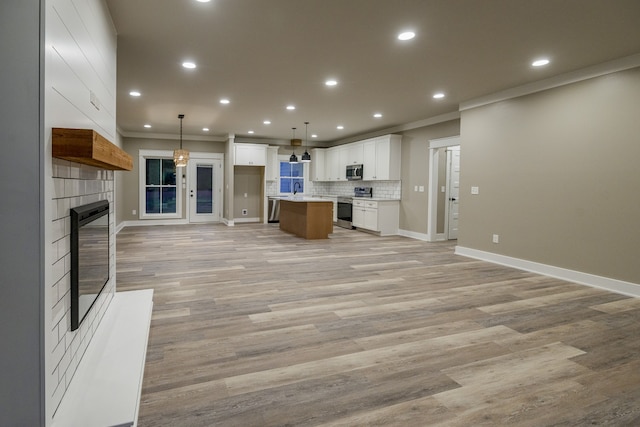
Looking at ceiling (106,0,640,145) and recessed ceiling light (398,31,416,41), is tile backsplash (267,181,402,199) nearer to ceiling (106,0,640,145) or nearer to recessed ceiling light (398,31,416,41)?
ceiling (106,0,640,145)

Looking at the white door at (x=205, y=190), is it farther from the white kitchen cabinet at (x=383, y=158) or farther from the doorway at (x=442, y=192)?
Result: the doorway at (x=442, y=192)

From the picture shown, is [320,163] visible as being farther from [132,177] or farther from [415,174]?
[132,177]

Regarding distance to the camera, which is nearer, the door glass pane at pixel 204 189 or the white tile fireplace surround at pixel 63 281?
the white tile fireplace surround at pixel 63 281

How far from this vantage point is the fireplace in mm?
1852

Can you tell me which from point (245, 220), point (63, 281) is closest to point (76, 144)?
point (63, 281)

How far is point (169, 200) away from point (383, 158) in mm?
6166

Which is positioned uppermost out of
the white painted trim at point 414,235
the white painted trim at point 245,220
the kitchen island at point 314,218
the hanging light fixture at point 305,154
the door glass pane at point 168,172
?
the hanging light fixture at point 305,154

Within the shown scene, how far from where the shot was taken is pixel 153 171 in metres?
10.7

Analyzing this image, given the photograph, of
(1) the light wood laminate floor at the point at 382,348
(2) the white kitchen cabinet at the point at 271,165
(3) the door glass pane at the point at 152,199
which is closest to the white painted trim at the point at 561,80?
(1) the light wood laminate floor at the point at 382,348

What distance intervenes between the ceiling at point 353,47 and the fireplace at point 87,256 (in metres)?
1.90

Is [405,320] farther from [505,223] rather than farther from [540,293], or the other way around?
[505,223]

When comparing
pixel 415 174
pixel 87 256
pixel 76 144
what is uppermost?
pixel 415 174

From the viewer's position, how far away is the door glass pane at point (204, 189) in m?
11.2

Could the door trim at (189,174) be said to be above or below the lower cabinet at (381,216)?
above
